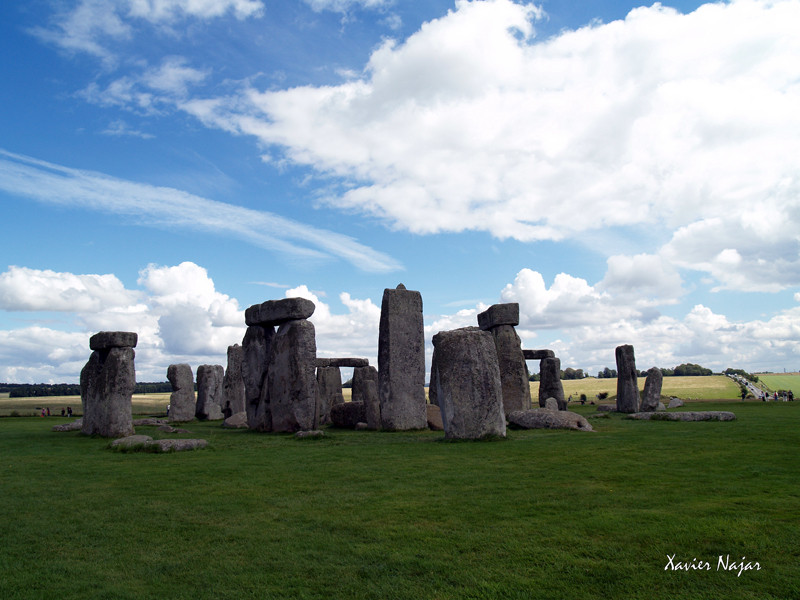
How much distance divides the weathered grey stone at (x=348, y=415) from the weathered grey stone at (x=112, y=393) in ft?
21.7

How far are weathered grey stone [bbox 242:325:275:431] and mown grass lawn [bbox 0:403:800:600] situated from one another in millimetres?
7845

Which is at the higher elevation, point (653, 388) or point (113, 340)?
point (113, 340)

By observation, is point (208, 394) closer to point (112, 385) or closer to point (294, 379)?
point (112, 385)

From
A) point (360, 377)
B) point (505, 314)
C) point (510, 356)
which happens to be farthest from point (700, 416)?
point (360, 377)

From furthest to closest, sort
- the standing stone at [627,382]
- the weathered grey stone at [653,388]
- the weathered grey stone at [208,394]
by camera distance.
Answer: the weathered grey stone at [208,394]
the weathered grey stone at [653,388]
the standing stone at [627,382]

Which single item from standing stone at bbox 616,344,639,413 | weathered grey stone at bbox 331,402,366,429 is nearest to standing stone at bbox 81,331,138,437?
weathered grey stone at bbox 331,402,366,429

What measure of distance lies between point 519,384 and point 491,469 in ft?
38.4

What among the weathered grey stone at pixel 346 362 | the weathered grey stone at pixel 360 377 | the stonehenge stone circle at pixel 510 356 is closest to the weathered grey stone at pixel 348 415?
the stonehenge stone circle at pixel 510 356

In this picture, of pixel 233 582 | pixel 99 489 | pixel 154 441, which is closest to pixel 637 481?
pixel 233 582

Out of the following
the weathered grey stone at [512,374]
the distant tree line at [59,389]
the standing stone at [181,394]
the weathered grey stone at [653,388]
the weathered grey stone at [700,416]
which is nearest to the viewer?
the weathered grey stone at [700,416]

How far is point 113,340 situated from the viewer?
14.9 meters

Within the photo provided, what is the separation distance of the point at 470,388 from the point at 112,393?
9442mm

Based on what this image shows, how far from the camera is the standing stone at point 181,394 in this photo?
82.6 feet

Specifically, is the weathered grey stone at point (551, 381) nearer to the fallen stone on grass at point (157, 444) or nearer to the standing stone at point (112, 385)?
the standing stone at point (112, 385)
